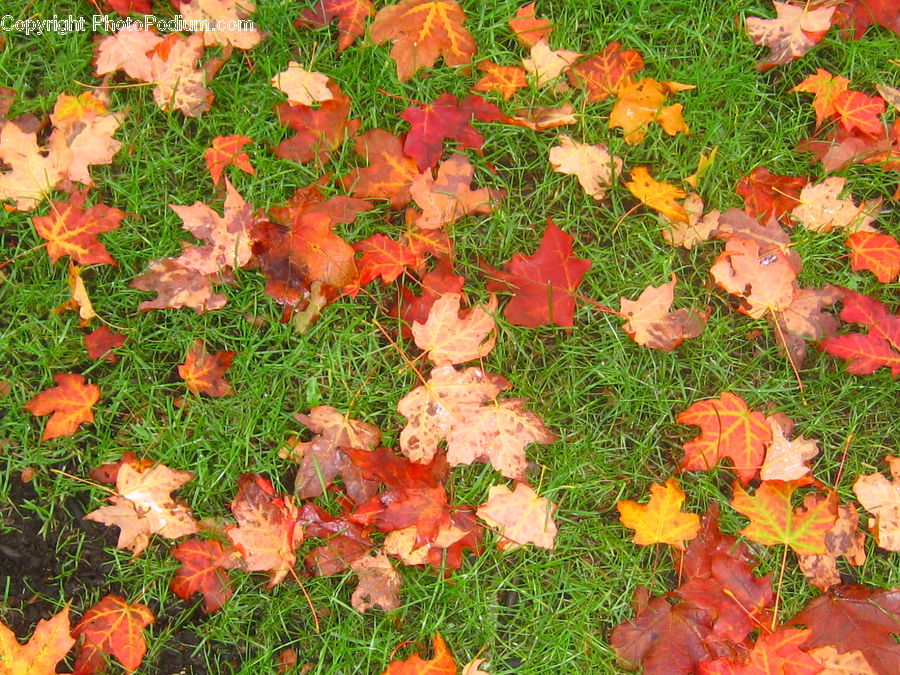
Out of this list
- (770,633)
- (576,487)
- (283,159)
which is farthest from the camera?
(283,159)

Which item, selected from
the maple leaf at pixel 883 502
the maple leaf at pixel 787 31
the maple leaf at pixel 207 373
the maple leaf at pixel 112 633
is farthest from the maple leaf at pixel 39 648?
the maple leaf at pixel 787 31

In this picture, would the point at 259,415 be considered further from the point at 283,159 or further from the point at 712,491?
the point at 712,491

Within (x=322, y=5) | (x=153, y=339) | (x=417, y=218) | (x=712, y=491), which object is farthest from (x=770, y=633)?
(x=322, y=5)

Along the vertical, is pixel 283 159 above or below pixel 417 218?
above

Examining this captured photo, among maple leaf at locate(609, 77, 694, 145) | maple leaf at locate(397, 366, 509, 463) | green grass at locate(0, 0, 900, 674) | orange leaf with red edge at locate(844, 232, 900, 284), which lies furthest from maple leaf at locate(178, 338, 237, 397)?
orange leaf with red edge at locate(844, 232, 900, 284)

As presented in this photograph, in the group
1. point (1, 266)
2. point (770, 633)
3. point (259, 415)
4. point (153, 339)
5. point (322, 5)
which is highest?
point (322, 5)

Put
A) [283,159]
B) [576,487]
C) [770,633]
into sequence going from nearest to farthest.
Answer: [770,633]
[576,487]
[283,159]

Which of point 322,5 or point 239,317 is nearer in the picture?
point 239,317

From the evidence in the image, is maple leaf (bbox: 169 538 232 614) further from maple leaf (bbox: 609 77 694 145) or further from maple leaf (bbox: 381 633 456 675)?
maple leaf (bbox: 609 77 694 145)
